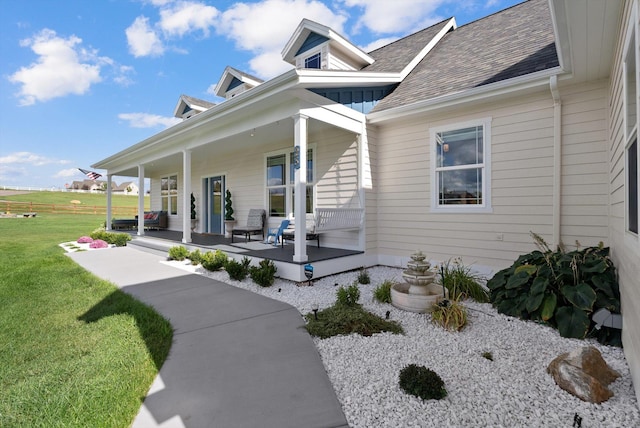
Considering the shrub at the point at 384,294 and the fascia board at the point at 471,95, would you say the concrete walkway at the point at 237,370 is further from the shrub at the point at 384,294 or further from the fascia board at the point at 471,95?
the fascia board at the point at 471,95

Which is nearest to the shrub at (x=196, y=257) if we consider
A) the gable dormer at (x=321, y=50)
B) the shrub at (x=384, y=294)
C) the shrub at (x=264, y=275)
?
the shrub at (x=264, y=275)

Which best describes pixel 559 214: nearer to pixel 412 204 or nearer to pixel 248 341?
pixel 412 204

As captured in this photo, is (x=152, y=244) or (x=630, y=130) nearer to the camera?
(x=630, y=130)

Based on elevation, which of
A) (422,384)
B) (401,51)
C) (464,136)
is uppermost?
(401,51)

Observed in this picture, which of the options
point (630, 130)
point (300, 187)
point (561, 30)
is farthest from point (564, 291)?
point (300, 187)

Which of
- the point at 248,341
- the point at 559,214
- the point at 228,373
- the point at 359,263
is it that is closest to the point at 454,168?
the point at 559,214

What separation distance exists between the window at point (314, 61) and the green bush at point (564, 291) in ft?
21.9

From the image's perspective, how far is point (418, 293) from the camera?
12.5 feet

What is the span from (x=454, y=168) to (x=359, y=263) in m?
2.59

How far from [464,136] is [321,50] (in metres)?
4.52

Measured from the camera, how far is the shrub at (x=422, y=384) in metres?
2.03

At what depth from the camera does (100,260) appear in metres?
7.56

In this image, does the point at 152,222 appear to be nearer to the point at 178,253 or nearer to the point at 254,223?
the point at 178,253

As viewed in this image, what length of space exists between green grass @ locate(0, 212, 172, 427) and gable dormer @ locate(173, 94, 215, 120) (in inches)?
354
